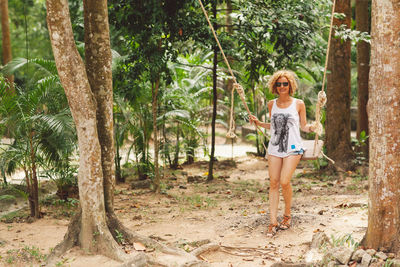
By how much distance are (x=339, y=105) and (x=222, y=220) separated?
4234mm

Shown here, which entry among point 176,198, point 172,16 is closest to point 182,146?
point 176,198

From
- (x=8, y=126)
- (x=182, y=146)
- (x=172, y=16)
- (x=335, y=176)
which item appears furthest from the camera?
(x=182, y=146)

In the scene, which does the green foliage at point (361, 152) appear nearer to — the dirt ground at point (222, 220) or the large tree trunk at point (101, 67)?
the dirt ground at point (222, 220)

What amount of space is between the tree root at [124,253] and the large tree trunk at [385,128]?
66.1 inches

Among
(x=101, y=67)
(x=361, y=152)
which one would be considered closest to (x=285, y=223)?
(x=101, y=67)

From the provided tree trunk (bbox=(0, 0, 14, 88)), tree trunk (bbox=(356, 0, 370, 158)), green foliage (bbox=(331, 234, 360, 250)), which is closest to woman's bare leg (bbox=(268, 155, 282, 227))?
green foliage (bbox=(331, 234, 360, 250))

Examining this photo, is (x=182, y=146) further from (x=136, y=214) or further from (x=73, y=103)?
(x=73, y=103)

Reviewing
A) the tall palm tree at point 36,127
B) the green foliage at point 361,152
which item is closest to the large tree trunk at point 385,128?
the tall palm tree at point 36,127

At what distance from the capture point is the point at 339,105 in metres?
8.98

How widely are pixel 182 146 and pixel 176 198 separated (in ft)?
12.9

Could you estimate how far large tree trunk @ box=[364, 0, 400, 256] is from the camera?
3957mm

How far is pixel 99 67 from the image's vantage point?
4.62 metres

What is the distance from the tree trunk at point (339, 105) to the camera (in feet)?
29.3

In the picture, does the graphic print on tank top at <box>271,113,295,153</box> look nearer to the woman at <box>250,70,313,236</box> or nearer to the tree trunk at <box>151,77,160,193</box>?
the woman at <box>250,70,313,236</box>
